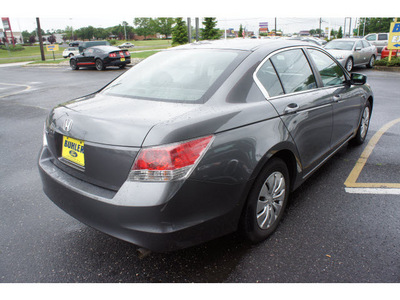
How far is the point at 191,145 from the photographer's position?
1952mm

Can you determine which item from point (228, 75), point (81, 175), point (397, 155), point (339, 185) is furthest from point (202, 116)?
point (397, 155)

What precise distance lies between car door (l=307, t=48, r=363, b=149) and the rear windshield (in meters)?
1.24

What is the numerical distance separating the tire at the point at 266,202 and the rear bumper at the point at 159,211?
0.20 m

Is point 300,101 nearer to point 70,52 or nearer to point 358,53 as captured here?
point 358,53

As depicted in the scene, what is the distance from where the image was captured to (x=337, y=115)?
3.55 metres

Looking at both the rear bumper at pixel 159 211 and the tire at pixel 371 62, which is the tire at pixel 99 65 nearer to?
the tire at pixel 371 62

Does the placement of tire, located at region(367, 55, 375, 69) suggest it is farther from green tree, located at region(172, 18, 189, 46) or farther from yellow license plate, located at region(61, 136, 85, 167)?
green tree, located at region(172, 18, 189, 46)

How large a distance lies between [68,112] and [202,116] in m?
1.02

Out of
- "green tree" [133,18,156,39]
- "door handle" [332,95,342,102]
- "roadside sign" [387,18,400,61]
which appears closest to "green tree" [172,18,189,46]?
"roadside sign" [387,18,400,61]

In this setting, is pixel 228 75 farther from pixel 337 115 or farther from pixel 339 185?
pixel 339 185

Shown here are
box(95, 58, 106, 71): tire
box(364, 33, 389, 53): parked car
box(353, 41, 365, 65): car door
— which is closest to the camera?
box(353, 41, 365, 65): car door

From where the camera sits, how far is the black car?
18.6 meters

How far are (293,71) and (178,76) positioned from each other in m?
1.10

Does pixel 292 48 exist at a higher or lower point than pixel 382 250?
higher
